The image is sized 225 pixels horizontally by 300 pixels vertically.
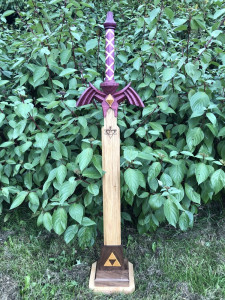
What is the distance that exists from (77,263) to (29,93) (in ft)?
4.39

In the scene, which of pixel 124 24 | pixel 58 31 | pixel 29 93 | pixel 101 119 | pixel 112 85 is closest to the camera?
pixel 112 85

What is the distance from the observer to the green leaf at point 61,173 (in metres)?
1.62

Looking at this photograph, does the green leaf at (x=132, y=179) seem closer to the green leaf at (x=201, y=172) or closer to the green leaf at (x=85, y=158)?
the green leaf at (x=85, y=158)

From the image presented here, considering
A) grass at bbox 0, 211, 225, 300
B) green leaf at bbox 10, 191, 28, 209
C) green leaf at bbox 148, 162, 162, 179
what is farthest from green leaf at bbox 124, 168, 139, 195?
green leaf at bbox 10, 191, 28, 209

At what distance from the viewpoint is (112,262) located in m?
1.62

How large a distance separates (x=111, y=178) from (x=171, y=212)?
391mm

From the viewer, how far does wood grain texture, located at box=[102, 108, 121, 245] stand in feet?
4.90

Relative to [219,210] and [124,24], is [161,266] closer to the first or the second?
[219,210]

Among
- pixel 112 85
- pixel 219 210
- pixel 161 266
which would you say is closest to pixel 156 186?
pixel 161 266

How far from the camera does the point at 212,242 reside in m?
1.88

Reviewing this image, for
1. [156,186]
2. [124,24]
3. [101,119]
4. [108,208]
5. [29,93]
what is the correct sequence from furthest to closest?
1. [124,24]
2. [29,93]
3. [101,119]
4. [156,186]
5. [108,208]

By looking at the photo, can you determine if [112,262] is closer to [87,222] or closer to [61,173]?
[87,222]

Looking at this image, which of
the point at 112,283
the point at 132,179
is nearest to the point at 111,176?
the point at 132,179

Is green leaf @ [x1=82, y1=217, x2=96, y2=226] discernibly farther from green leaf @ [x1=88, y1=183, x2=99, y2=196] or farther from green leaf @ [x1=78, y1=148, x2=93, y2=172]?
green leaf @ [x1=78, y1=148, x2=93, y2=172]
